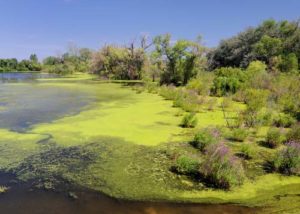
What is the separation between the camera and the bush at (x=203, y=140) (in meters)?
6.94

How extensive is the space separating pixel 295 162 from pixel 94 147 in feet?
14.6

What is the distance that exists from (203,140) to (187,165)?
1.65 metres

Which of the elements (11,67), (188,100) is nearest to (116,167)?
(188,100)

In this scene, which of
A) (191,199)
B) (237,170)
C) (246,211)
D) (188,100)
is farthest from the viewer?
(188,100)

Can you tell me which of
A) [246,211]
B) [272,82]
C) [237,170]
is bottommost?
[246,211]

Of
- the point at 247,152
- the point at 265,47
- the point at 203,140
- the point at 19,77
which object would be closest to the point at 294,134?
the point at 247,152

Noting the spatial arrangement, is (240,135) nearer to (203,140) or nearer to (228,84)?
(203,140)

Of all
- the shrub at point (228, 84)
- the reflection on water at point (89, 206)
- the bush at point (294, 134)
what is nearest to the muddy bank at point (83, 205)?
the reflection on water at point (89, 206)

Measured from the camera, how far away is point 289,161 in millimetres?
5668

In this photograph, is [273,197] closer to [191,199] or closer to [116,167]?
[191,199]

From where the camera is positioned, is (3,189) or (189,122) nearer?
(3,189)

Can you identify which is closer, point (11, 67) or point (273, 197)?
point (273, 197)

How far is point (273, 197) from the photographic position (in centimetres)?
472

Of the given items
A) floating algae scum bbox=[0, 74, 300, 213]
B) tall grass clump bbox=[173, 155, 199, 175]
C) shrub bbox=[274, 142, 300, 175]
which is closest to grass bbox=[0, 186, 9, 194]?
floating algae scum bbox=[0, 74, 300, 213]
